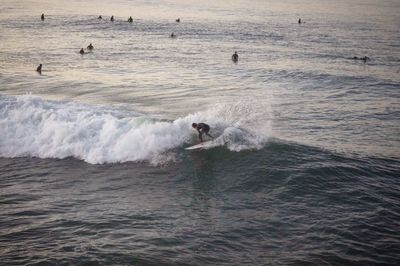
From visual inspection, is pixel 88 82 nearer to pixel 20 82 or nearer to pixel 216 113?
pixel 20 82

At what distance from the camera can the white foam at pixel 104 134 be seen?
15.1m

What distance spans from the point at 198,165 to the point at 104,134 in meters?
4.27

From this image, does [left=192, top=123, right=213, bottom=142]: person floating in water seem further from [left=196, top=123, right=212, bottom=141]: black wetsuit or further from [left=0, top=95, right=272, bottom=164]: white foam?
[left=0, top=95, right=272, bottom=164]: white foam

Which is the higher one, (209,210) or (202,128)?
(202,128)

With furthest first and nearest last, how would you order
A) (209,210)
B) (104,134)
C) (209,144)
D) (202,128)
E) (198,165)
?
(104,134) → (209,144) → (202,128) → (198,165) → (209,210)

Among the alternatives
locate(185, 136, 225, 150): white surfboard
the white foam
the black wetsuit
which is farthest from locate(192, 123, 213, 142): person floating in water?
the white foam

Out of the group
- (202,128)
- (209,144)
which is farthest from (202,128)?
(209,144)

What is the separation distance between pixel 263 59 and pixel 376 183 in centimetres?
2264

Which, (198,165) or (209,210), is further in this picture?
(198,165)

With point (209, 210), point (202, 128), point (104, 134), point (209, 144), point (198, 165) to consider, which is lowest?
point (209, 210)

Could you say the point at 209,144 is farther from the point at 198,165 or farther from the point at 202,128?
the point at 198,165

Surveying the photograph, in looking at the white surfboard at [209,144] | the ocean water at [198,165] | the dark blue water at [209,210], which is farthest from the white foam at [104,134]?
the dark blue water at [209,210]

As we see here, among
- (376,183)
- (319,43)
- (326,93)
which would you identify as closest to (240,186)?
(376,183)

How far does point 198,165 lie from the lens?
14344 millimetres
